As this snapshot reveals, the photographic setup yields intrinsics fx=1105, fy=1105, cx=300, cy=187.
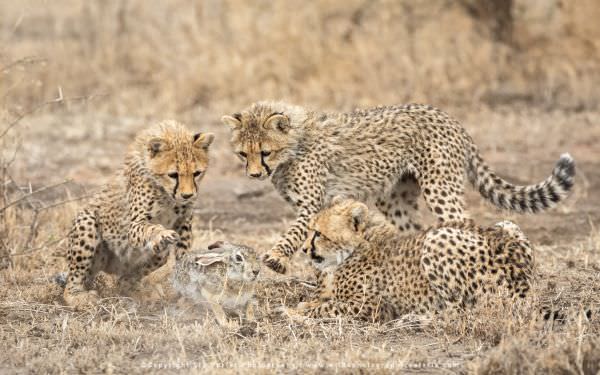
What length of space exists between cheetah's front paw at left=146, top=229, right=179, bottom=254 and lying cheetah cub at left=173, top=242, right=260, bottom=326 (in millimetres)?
194

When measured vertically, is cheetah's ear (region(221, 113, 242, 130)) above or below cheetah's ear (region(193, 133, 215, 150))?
above

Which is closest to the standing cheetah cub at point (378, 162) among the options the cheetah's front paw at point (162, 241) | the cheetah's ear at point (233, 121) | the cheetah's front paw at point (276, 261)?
the cheetah's ear at point (233, 121)

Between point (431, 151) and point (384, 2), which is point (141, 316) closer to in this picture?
point (431, 151)

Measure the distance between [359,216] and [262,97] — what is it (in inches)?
280

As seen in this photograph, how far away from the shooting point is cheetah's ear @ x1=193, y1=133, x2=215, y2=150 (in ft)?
20.3

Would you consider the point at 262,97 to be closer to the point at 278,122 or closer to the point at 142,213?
the point at 278,122

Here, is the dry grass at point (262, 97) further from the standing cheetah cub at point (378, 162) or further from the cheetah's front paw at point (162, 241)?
the standing cheetah cub at point (378, 162)

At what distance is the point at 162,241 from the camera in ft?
19.3

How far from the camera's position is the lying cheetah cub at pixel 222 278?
5.58 metres

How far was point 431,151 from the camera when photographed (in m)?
7.21

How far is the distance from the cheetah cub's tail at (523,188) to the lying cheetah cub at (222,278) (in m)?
2.12

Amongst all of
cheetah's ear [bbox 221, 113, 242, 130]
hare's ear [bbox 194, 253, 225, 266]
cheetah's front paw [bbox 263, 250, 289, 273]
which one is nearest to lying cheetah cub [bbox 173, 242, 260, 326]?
hare's ear [bbox 194, 253, 225, 266]

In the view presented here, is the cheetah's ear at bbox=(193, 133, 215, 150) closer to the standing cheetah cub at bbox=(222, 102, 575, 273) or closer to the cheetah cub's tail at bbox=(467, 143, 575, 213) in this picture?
the standing cheetah cub at bbox=(222, 102, 575, 273)

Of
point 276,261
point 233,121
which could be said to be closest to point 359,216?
point 276,261
